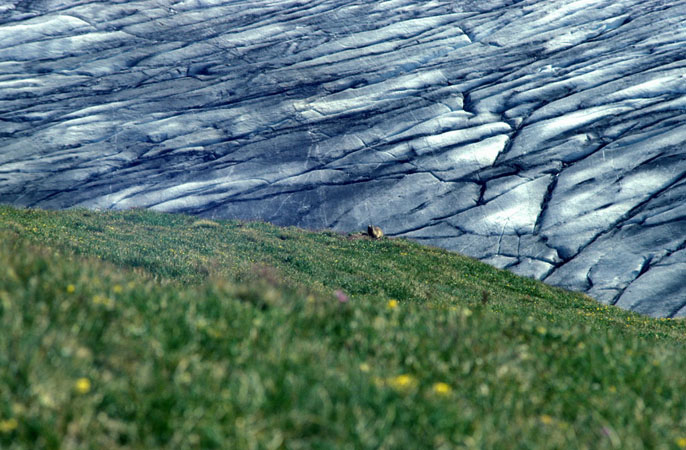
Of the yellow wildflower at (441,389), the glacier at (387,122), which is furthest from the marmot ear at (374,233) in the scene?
the yellow wildflower at (441,389)

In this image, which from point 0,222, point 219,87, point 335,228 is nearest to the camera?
point 0,222

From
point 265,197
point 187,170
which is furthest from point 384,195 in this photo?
point 187,170

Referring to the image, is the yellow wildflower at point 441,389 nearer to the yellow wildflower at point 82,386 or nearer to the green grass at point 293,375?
the green grass at point 293,375

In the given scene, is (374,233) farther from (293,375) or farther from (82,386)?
(82,386)

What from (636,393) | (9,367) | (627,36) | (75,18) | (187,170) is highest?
(9,367)

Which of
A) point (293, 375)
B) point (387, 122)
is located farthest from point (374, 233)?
point (293, 375)

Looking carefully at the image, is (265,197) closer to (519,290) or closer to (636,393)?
(519,290)
